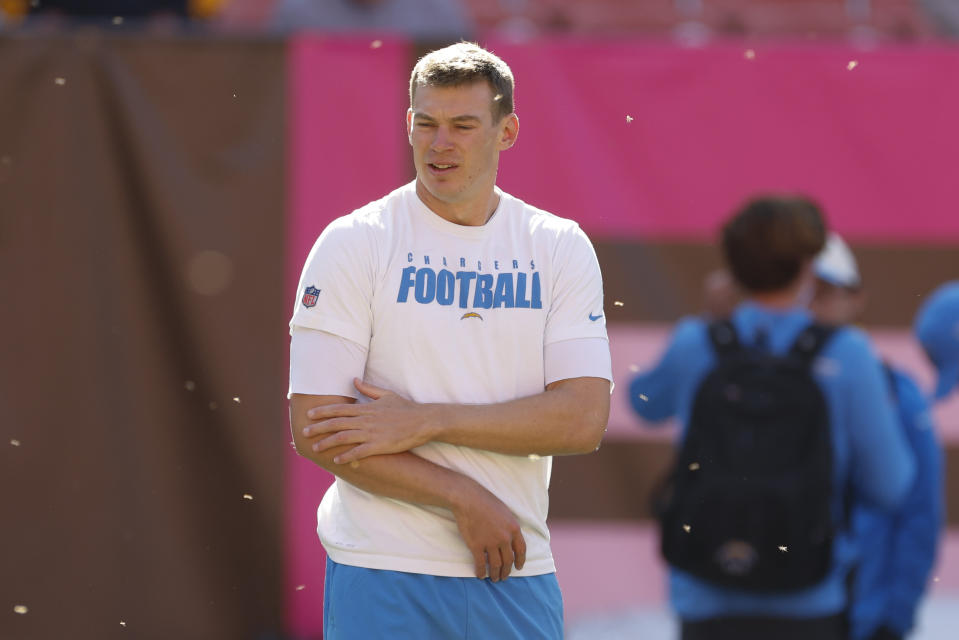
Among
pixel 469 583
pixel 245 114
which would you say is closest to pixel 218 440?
pixel 245 114

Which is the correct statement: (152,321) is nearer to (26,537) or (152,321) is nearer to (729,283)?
(26,537)

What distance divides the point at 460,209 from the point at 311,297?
344 millimetres

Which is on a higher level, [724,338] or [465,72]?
[465,72]

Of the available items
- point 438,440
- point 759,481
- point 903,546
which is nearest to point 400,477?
point 438,440

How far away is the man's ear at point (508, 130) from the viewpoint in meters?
2.52

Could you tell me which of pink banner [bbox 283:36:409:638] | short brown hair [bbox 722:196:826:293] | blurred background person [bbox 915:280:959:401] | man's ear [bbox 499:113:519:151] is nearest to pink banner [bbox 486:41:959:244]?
pink banner [bbox 283:36:409:638]

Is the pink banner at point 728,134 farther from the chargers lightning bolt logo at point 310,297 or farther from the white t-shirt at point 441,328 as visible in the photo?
the chargers lightning bolt logo at point 310,297

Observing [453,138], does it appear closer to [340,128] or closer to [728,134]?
[340,128]

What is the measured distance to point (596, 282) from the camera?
257 cm

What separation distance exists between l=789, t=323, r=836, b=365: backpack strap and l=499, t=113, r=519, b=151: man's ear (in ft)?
3.57

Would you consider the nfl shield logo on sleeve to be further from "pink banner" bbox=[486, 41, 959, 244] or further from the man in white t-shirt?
"pink banner" bbox=[486, 41, 959, 244]

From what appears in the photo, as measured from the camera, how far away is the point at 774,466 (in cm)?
313

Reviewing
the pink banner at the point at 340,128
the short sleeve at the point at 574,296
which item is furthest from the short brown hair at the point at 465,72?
the pink banner at the point at 340,128

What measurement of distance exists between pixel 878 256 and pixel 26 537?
351cm
